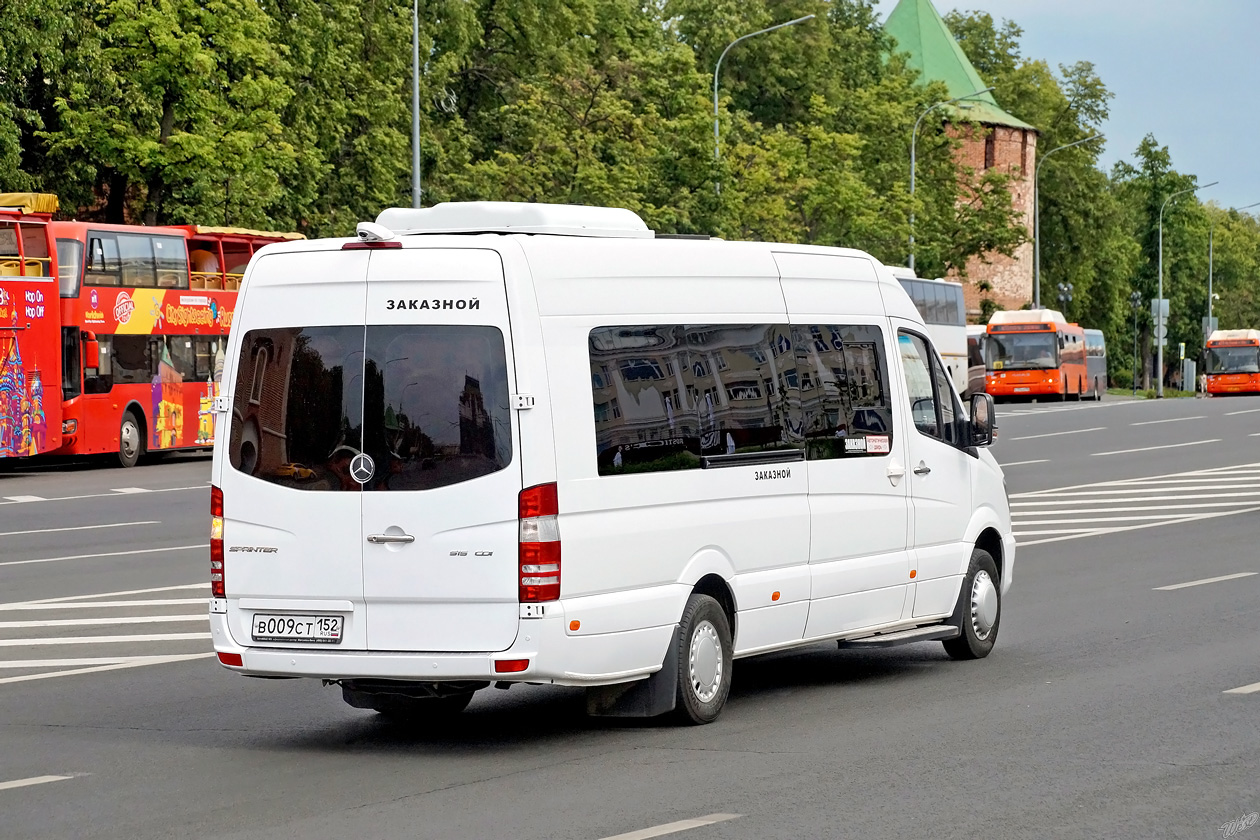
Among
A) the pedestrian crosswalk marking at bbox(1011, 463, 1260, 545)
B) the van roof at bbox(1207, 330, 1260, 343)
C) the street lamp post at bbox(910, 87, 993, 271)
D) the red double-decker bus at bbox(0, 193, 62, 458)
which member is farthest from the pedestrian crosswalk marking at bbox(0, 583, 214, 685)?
the van roof at bbox(1207, 330, 1260, 343)

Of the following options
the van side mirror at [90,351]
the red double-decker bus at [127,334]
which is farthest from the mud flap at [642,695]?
the van side mirror at [90,351]

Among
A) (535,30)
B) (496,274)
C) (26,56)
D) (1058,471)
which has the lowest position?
(1058,471)

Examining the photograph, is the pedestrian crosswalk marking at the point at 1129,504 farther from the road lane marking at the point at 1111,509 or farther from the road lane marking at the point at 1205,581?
the road lane marking at the point at 1205,581

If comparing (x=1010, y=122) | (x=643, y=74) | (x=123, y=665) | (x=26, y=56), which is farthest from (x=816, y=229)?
(x=123, y=665)

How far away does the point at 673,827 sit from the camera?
7.04 metres

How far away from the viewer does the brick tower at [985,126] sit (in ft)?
330

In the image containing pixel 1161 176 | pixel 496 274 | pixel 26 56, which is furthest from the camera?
pixel 1161 176

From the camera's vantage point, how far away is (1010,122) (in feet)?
333

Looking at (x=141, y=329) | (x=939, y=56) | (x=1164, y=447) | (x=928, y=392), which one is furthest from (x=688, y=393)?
(x=939, y=56)

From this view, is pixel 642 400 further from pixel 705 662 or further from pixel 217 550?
pixel 217 550

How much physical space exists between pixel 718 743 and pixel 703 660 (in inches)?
22.7

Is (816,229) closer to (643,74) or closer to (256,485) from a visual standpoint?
(643,74)

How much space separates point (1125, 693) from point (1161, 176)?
110m

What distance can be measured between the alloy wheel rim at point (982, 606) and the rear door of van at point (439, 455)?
4172mm
